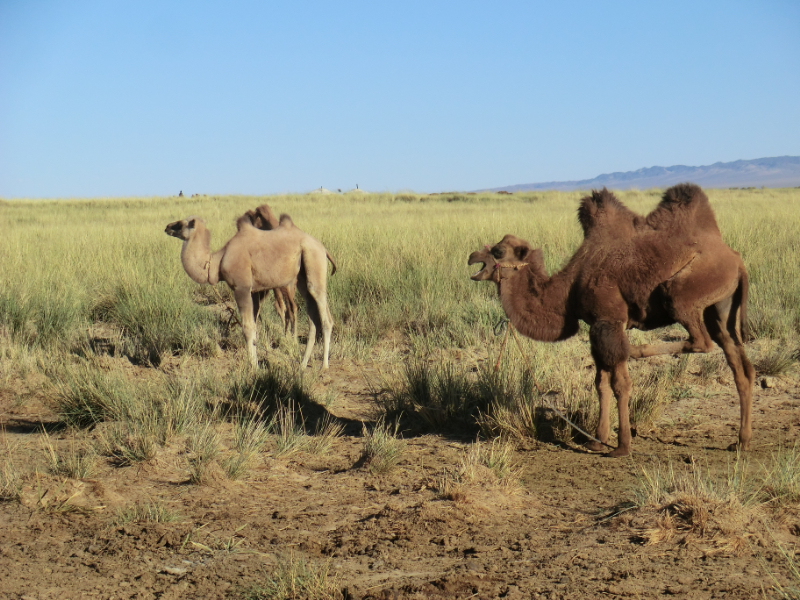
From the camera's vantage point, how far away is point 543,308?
5844mm

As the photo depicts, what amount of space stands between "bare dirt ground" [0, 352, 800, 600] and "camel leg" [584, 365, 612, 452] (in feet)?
0.50

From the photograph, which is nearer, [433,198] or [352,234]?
[352,234]

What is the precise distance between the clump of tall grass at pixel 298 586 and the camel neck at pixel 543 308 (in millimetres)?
2708

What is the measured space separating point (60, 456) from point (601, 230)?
4330mm

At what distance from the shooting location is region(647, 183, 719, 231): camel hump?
5605 mm

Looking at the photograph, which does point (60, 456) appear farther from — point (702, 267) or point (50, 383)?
point (702, 267)

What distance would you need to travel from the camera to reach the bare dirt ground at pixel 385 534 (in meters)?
3.72

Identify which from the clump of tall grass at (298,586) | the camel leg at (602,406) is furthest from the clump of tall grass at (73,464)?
the camel leg at (602,406)

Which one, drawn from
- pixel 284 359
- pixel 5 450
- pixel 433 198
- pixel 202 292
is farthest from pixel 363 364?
pixel 433 198

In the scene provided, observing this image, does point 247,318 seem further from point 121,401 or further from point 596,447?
point 596,447

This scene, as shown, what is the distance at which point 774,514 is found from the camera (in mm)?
4328

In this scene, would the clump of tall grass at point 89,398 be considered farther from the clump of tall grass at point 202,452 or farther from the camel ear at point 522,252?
the camel ear at point 522,252

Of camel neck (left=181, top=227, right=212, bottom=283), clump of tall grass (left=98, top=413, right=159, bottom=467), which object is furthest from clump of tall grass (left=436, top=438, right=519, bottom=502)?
camel neck (left=181, top=227, right=212, bottom=283)

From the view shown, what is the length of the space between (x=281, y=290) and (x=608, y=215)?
546 cm
